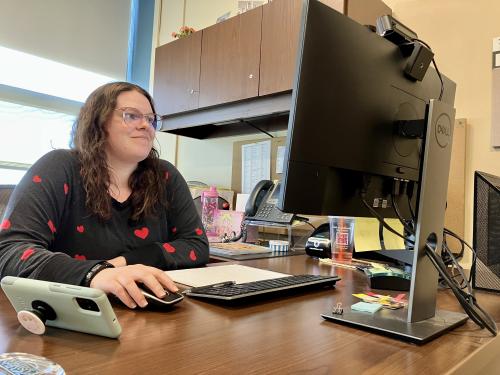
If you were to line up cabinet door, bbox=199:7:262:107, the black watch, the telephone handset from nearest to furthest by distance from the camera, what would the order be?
the black watch < the telephone handset < cabinet door, bbox=199:7:262:107

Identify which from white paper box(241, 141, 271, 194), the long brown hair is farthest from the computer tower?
white paper box(241, 141, 271, 194)

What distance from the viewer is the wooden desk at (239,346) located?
447mm

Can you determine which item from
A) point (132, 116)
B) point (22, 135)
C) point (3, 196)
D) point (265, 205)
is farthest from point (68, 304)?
point (22, 135)

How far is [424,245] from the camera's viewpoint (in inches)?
26.1

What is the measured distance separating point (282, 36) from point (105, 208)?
1237 mm

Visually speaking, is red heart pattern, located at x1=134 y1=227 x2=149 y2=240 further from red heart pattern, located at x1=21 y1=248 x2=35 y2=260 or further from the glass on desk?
the glass on desk

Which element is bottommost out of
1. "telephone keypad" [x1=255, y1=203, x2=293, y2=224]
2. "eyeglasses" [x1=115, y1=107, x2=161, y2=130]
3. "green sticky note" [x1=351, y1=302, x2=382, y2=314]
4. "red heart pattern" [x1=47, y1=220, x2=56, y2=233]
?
"green sticky note" [x1=351, y1=302, x2=382, y2=314]

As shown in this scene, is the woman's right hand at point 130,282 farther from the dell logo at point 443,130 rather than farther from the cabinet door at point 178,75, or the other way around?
the cabinet door at point 178,75

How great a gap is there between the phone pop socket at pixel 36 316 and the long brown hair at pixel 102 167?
0.56 metres

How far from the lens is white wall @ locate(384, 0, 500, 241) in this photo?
161cm

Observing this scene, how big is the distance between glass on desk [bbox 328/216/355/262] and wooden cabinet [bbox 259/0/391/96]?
0.74 meters

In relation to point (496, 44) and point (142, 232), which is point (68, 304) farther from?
point (496, 44)

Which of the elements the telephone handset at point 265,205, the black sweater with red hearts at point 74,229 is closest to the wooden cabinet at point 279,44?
the telephone handset at point 265,205

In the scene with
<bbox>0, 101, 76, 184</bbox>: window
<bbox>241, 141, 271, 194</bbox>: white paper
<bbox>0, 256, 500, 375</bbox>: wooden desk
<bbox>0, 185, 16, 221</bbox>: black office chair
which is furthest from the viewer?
<bbox>0, 101, 76, 184</bbox>: window
